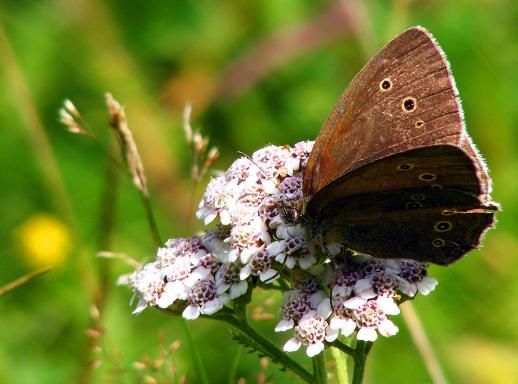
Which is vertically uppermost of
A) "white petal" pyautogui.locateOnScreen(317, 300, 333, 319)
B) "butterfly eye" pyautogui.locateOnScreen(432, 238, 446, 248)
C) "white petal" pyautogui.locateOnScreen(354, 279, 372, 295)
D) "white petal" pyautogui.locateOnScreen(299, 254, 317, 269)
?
"butterfly eye" pyautogui.locateOnScreen(432, 238, 446, 248)

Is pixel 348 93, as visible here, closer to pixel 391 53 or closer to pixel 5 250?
pixel 391 53

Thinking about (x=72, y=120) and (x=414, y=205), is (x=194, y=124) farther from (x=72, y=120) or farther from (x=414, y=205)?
(x=414, y=205)

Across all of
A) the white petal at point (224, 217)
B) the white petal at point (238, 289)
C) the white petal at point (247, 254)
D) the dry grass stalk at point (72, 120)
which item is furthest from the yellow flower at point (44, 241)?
the white petal at point (247, 254)

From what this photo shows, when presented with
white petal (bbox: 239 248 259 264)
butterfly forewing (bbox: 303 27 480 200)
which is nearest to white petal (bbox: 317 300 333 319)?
white petal (bbox: 239 248 259 264)

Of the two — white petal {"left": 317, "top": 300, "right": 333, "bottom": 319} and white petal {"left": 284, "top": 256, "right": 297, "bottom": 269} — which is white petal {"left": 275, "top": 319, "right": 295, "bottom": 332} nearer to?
white petal {"left": 317, "top": 300, "right": 333, "bottom": 319}

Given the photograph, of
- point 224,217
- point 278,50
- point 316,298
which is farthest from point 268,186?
point 278,50

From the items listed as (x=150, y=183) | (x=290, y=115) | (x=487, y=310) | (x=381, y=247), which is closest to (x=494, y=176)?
(x=487, y=310)

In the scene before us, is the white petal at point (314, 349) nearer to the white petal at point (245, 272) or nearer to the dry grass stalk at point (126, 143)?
the white petal at point (245, 272)
